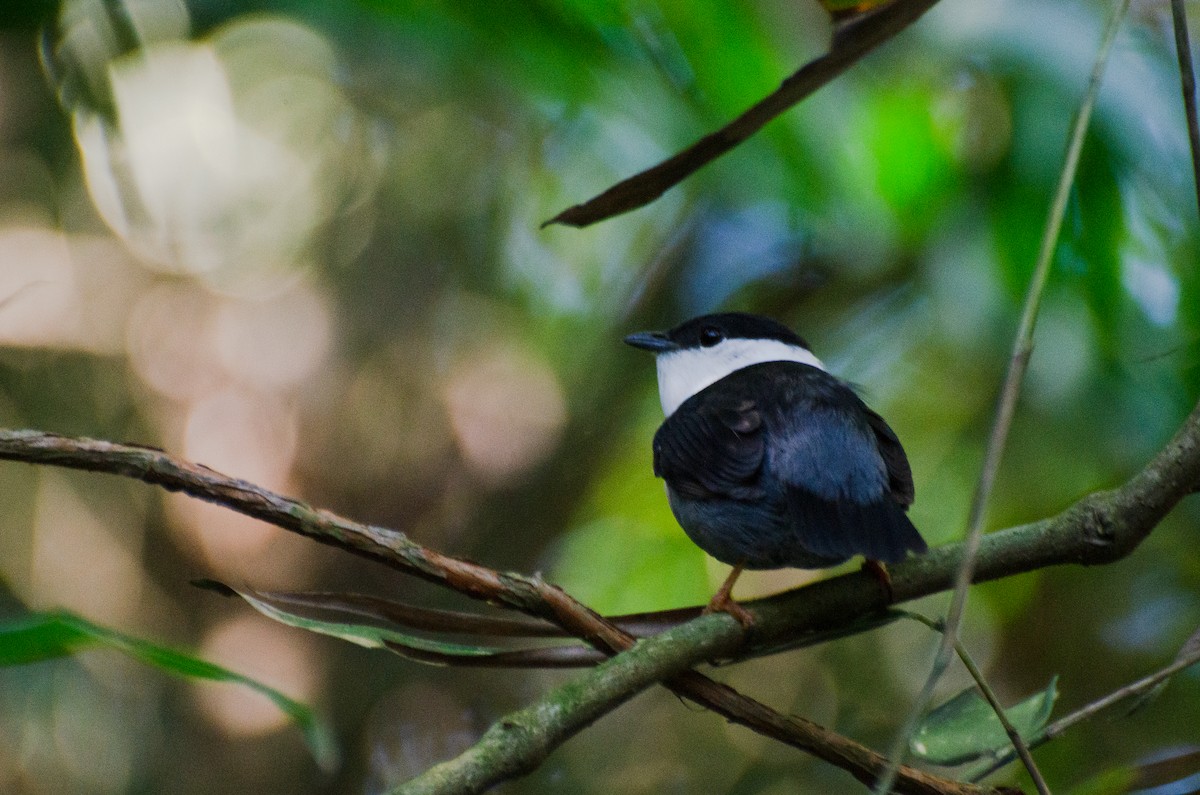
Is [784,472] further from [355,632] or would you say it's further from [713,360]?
[355,632]

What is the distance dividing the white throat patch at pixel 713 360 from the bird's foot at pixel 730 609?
1019mm

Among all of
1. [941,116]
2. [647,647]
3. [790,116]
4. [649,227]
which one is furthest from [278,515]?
[649,227]

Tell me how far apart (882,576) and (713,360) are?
1118 mm

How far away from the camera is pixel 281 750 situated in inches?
156

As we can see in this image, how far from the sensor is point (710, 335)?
3033 millimetres

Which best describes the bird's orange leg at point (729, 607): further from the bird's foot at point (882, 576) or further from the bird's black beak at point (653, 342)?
the bird's black beak at point (653, 342)

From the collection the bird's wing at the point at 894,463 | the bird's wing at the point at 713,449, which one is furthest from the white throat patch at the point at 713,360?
the bird's wing at the point at 894,463

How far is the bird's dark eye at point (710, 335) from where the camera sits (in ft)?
9.93

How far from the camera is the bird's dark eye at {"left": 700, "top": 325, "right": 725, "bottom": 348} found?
3027mm

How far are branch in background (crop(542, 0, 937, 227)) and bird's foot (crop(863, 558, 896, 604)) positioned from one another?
902mm

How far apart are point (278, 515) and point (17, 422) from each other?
3613mm

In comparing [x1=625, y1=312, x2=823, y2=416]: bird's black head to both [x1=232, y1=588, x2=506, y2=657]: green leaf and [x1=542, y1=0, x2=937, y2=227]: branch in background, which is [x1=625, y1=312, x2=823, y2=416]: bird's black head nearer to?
[x1=542, y1=0, x2=937, y2=227]: branch in background

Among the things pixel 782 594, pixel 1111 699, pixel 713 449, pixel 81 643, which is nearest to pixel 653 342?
pixel 713 449

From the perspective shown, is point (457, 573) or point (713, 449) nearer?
point (457, 573)
